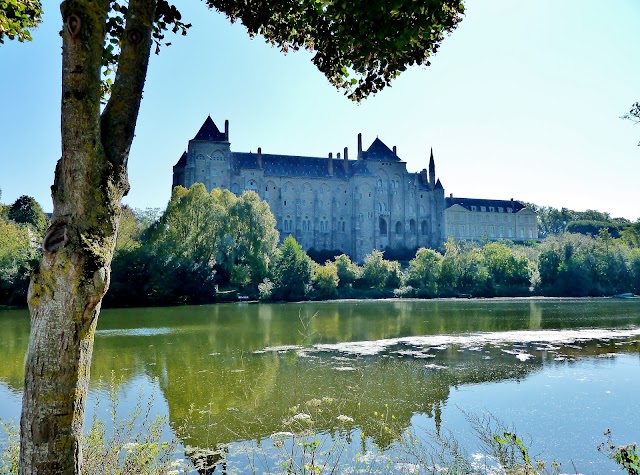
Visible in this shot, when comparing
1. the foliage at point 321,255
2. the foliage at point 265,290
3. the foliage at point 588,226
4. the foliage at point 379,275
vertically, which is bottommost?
the foliage at point 265,290

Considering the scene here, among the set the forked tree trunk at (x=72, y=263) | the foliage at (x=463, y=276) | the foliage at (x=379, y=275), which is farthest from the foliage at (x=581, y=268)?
the forked tree trunk at (x=72, y=263)

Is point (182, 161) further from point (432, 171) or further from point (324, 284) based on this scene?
point (432, 171)

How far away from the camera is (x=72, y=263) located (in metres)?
2.19

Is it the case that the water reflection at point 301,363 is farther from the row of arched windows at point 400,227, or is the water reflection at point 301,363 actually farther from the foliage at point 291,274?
the row of arched windows at point 400,227

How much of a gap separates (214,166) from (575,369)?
51091 millimetres

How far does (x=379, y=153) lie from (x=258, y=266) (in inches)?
1327

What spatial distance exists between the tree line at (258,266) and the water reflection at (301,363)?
12524 millimetres

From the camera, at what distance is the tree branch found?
2.46 meters

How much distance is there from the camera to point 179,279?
108 feet


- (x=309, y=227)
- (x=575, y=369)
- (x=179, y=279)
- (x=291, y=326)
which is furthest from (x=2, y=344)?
(x=309, y=227)

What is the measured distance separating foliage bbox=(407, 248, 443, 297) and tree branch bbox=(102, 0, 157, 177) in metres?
41.9

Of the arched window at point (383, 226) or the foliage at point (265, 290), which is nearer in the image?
→ the foliage at point (265, 290)

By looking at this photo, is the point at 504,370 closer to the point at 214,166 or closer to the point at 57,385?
the point at 57,385

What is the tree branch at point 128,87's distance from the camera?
246 centimetres
